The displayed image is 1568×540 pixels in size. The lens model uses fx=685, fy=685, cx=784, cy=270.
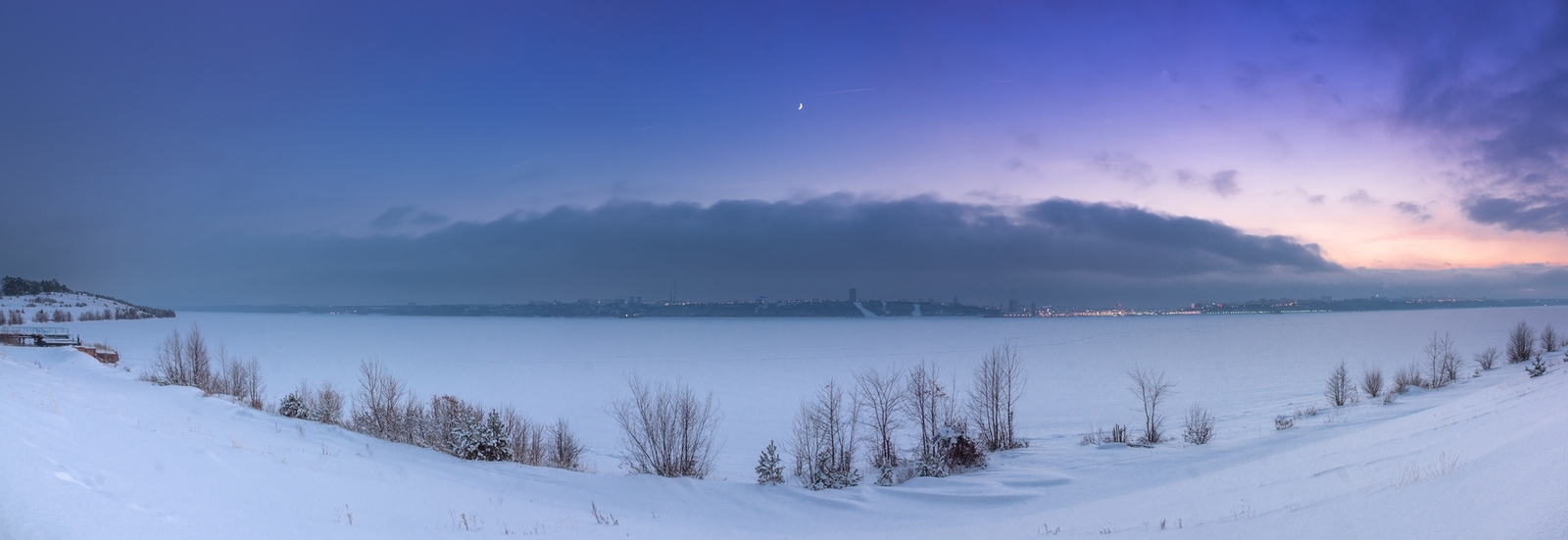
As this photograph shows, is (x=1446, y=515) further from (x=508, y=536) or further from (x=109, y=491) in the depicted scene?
(x=109, y=491)

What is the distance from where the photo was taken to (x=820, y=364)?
76.1 meters

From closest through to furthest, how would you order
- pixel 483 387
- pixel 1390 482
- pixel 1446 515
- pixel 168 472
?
pixel 1446 515 < pixel 1390 482 < pixel 168 472 < pixel 483 387

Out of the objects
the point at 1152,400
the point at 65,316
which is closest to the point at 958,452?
the point at 1152,400

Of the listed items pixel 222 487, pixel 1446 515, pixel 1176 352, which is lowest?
pixel 1176 352

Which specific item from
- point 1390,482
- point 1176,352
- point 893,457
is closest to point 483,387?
point 893,457

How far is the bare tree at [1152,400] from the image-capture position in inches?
1036

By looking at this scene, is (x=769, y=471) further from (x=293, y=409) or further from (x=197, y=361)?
(x=197, y=361)

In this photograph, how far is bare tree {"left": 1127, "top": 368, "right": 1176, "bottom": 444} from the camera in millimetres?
26316

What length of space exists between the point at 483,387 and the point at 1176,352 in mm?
84266

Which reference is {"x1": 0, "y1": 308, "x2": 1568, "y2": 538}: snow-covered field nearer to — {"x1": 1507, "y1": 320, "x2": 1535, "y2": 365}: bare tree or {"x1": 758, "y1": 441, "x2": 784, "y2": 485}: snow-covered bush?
{"x1": 758, "y1": 441, "x2": 784, "y2": 485}: snow-covered bush

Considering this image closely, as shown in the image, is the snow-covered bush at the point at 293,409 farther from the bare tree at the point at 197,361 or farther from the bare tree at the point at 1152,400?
the bare tree at the point at 1152,400

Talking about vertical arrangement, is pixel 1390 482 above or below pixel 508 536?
above

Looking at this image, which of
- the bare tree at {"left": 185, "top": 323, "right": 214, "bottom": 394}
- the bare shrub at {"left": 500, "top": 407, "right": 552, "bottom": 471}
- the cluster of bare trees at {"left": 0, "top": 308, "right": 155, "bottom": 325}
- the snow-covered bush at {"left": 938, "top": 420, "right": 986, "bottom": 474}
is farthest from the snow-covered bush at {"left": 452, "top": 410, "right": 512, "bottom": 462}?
the cluster of bare trees at {"left": 0, "top": 308, "right": 155, "bottom": 325}

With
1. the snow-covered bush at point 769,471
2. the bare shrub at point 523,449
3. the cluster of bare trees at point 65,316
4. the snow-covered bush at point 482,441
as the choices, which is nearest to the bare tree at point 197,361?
the bare shrub at point 523,449
